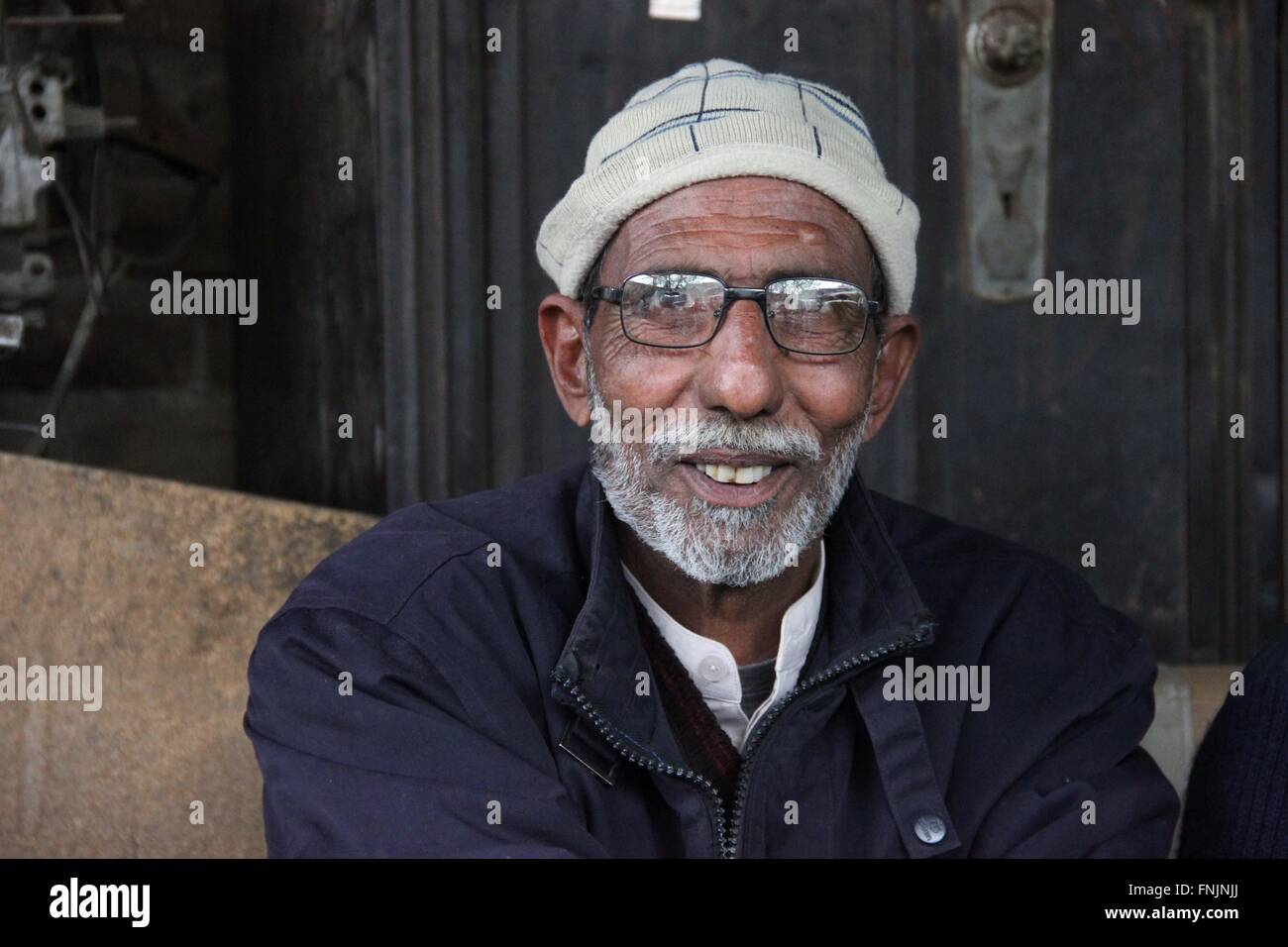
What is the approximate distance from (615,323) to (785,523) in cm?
38

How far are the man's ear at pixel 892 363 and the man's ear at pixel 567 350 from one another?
1.48 ft

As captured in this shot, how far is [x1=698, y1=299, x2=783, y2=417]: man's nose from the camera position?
2.09m

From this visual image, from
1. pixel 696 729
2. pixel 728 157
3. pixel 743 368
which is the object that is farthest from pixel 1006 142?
pixel 696 729

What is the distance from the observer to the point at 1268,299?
10.9 feet

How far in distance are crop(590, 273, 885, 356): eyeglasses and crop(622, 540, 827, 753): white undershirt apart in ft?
1.18

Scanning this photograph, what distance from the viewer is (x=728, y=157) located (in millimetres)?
2176

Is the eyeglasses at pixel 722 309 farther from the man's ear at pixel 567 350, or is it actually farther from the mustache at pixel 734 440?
the man's ear at pixel 567 350

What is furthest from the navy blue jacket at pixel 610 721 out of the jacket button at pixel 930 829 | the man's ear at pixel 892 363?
the man's ear at pixel 892 363

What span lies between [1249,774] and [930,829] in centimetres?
45

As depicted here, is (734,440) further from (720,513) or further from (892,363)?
(892,363)

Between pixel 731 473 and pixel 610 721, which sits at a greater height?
pixel 731 473

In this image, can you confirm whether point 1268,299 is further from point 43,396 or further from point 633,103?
point 43,396

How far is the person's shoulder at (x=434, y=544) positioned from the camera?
6.71 ft

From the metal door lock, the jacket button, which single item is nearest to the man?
the jacket button
